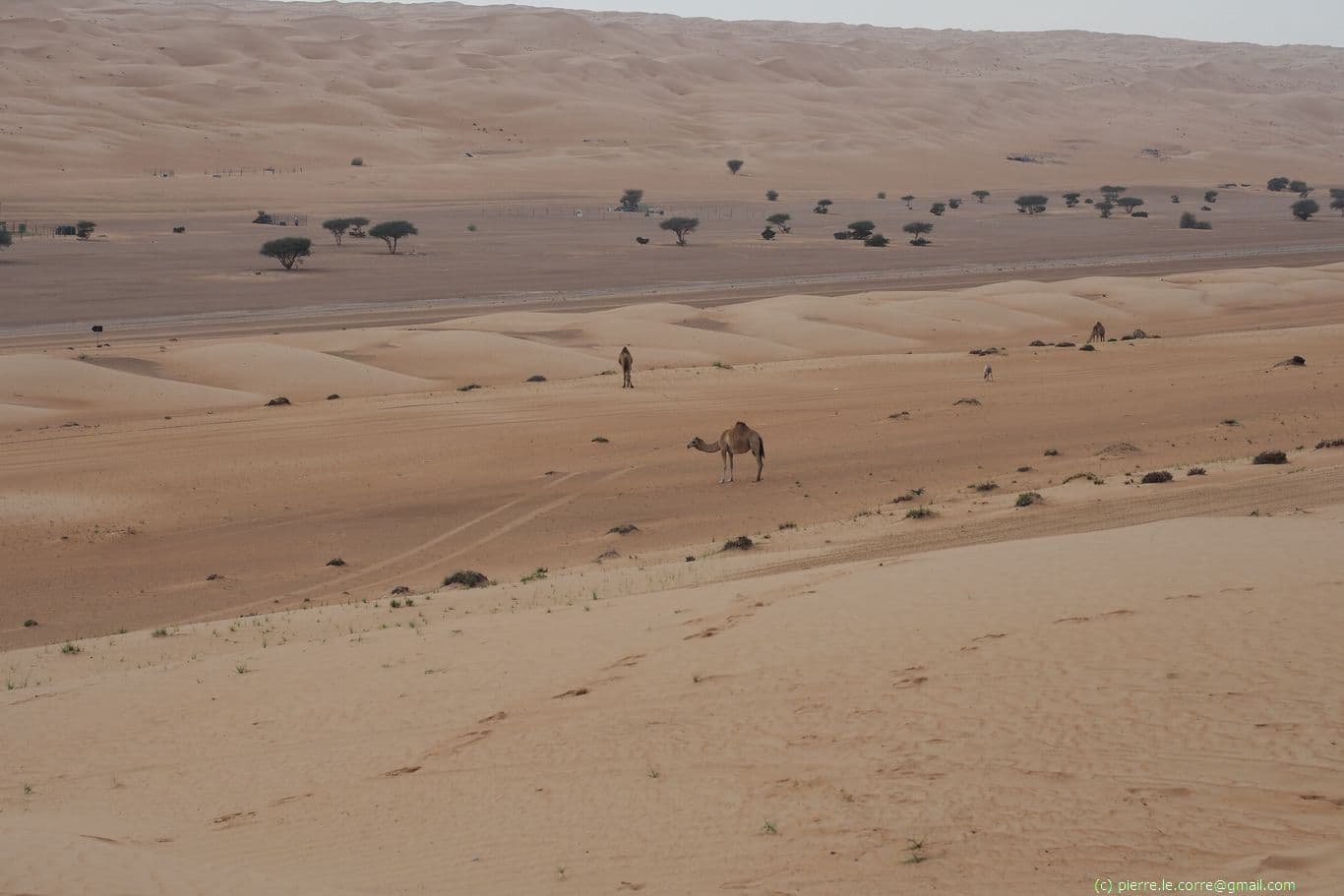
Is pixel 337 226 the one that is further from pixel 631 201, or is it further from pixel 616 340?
pixel 616 340

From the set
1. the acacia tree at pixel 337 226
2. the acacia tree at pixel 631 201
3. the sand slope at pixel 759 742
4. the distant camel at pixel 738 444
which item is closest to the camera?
the sand slope at pixel 759 742

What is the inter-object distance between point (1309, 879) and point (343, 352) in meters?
35.5

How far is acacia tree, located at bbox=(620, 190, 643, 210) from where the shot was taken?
90.0 meters

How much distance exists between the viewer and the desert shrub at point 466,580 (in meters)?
16.1

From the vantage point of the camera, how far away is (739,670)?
9641 mm

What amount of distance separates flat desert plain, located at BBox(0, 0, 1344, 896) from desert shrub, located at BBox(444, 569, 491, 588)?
0.37 ft

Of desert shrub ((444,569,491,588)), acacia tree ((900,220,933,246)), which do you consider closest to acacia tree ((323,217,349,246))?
acacia tree ((900,220,933,246))

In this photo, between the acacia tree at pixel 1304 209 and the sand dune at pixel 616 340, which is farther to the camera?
the acacia tree at pixel 1304 209

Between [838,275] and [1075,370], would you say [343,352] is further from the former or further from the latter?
[838,275]

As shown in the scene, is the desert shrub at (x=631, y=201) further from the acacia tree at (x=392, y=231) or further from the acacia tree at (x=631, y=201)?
the acacia tree at (x=392, y=231)

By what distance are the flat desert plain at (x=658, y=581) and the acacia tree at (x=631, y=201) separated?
28.0 meters

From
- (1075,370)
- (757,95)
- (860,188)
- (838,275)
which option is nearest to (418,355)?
(1075,370)

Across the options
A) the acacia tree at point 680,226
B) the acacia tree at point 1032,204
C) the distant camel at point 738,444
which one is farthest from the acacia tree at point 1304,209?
the distant camel at point 738,444

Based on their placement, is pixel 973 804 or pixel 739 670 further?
pixel 739 670
